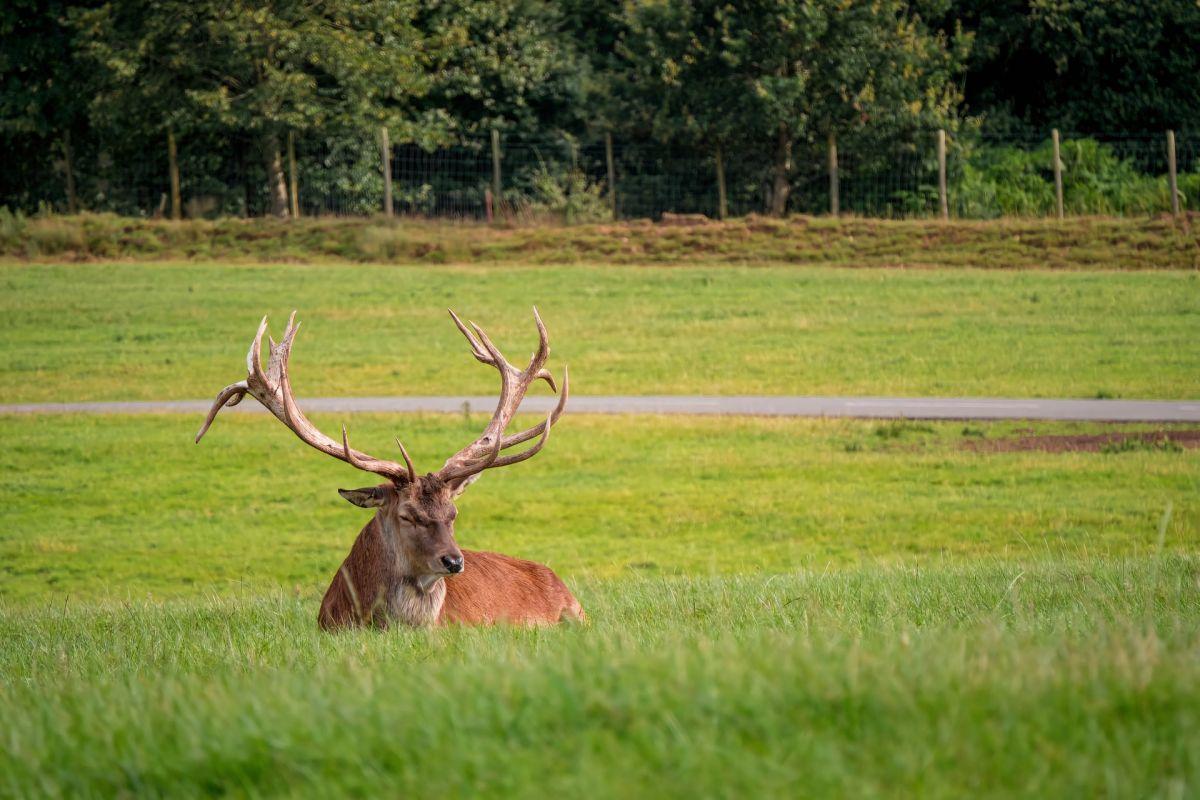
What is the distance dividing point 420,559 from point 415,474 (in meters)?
0.52

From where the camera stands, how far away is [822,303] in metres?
30.0

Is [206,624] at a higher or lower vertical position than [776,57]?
lower

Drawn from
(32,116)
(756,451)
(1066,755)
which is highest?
(32,116)

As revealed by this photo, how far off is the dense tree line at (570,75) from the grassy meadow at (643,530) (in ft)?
14.7

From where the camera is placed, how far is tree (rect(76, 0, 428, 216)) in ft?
132

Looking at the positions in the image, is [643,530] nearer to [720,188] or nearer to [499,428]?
[499,428]

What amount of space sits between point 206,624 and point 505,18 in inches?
1556

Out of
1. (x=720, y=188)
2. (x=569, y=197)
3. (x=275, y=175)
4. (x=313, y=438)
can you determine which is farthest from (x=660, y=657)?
(x=275, y=175)

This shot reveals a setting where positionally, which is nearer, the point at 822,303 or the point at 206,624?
the point at 206,624

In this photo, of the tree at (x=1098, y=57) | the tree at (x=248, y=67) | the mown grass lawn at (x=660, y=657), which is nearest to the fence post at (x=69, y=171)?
the tree at (x=248, y=67)

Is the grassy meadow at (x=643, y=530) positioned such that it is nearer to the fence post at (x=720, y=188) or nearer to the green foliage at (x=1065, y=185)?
the green foliage at (x=1065, y=185)

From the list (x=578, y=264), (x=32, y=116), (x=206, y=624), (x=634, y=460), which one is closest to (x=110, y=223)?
(x=32, y=116)

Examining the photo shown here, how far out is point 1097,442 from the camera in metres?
18.3

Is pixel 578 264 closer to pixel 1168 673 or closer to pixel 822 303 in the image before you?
pixel 822 303
